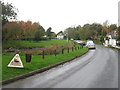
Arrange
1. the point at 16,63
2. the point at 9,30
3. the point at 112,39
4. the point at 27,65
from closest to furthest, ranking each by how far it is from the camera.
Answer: the point at 16,63, the point at 27,65, the point at 9,30, the point at 112,39

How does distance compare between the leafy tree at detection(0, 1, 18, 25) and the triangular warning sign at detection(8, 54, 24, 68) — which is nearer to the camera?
the triangular warning sign at detection(8, 54, 24, 68)

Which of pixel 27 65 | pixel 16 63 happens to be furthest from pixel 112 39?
pixel 16 63

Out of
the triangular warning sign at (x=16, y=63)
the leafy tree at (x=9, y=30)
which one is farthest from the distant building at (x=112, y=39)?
the triangular warning sign at (x=16, y=63)

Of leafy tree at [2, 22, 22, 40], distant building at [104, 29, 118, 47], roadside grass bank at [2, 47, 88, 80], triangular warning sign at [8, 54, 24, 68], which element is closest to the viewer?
roadside grass bank at [2, 47, 88, 80]

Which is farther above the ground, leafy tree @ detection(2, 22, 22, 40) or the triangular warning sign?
leafy tree @ detection(2, 22, 22, 40)

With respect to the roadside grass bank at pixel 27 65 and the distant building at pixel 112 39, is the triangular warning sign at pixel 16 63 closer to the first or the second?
the roadside grass bank at pixel 27 65

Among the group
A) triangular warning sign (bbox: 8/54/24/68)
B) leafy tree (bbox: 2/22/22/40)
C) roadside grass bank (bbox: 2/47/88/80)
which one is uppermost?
leafy tree (bbox: 2/22/22/40)

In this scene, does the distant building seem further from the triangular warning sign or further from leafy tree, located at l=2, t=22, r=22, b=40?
the triangular warning sign

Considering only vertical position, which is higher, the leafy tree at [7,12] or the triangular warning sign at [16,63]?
the leafy tree at [7,12]

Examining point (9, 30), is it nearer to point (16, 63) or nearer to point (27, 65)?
point (27, 65)

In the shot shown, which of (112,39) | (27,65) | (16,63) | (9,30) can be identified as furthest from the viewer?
(112,39)

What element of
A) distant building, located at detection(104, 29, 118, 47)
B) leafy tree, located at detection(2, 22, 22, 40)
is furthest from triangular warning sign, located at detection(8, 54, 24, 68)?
distant building, located at detection(104, 29, 118, 47)

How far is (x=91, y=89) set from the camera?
729 centimetres

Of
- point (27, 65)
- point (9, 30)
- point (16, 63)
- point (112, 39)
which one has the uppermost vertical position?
point (9, 30)
